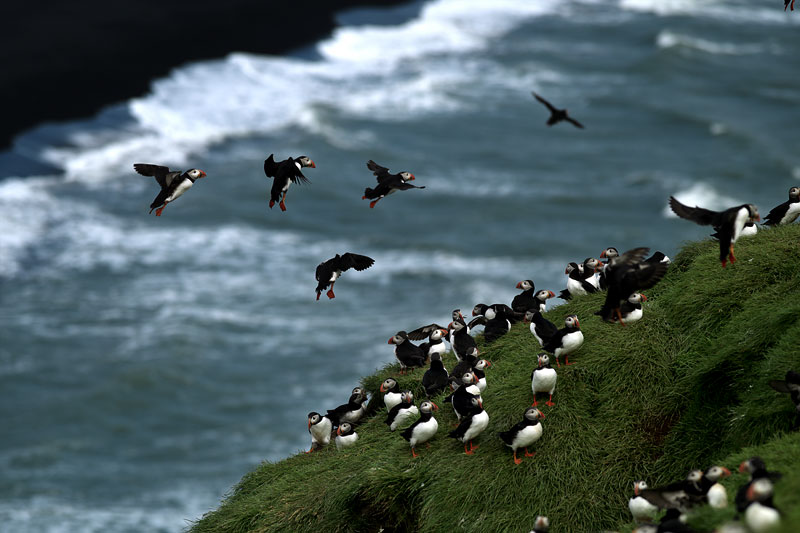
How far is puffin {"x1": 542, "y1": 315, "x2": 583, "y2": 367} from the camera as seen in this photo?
9.06m

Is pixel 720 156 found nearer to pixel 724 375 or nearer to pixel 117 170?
pixel 117 170

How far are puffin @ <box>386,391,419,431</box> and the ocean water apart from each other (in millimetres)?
12150

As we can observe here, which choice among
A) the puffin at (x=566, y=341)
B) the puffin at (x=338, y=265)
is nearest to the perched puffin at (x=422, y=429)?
the puffin at (x=566, y=341)

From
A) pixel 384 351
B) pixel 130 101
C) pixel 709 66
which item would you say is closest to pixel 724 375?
pixel 384 351

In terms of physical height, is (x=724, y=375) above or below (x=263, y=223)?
above

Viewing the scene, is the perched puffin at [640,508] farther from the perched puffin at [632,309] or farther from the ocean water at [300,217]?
the ocean water at [300,217]

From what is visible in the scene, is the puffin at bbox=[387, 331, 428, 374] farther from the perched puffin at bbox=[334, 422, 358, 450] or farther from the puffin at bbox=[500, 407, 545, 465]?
the puffin at bbox=[500, 407, 545, 465]

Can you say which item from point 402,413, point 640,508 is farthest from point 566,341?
point 640,508

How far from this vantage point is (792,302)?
8.49m

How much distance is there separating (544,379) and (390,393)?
7.53 ft

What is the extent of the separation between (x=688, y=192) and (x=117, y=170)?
2289cm

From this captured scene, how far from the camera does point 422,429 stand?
8.83 m

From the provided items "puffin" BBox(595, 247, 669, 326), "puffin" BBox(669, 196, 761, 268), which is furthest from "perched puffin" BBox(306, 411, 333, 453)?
"puffin" BBox(669, 196, 761, 268)

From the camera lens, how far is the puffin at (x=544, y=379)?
8.63 meters
